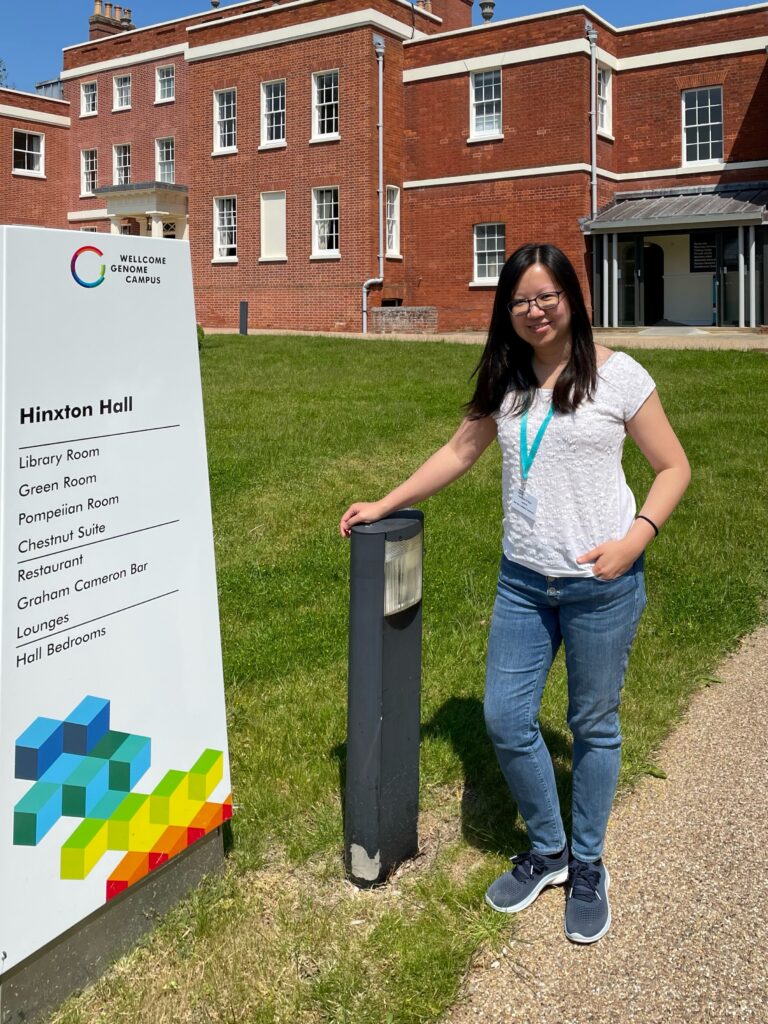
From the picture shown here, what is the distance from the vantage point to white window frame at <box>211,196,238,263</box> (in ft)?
108

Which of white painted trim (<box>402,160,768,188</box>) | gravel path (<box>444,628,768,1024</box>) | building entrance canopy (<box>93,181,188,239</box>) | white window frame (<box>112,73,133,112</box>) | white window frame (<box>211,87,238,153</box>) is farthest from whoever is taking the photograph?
white window frame (<box>112,73,133,112</box>)

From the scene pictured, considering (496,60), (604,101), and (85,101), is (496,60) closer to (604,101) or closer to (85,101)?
(604,101)

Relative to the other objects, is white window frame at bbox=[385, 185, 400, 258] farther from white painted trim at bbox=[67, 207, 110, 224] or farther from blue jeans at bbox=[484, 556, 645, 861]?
blue jeans at bbox=[484, 556, 645, 861]

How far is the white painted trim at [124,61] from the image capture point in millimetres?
38406

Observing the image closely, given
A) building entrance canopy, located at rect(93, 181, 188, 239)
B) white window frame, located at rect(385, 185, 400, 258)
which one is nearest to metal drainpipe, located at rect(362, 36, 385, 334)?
white window frame, located at rect(385, 185, 400, 258)

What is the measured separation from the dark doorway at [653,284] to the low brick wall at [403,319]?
6.05 meters

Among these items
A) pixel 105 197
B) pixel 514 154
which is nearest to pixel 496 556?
pixel 514 154

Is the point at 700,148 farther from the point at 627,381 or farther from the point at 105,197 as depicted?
the point at 627,381

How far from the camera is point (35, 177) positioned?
4266 centimetres

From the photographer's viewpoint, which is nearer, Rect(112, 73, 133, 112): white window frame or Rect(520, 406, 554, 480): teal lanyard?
Rect(520, 406, 554, 480): teal lanyard

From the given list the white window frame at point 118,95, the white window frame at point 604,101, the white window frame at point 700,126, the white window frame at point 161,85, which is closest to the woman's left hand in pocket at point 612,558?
the white window frame at point 604,101

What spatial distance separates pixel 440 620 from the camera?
20.4 ft

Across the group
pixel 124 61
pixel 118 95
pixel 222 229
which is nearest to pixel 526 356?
pixel 222 229

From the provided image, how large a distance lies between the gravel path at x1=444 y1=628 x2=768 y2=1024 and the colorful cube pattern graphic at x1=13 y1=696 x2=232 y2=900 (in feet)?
3.21
